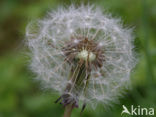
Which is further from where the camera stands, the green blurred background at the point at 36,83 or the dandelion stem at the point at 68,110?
the green blurred background at the point at 36,83

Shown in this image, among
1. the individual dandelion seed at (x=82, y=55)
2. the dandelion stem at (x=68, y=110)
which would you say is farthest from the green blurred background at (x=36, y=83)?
the dandelion stem at (x=68, y=110)

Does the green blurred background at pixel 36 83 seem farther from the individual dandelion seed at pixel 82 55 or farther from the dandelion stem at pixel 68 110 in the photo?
the dandelion stem at pixel 68 110

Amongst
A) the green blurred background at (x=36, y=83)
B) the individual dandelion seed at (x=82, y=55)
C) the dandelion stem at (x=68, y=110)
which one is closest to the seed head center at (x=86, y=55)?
the individual dandelion seed at (x=82, y=55)

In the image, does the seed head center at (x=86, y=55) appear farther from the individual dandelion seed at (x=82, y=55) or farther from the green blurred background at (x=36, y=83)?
the green blurred background at (x=36, y=83)

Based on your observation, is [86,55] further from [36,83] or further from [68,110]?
[36,83]

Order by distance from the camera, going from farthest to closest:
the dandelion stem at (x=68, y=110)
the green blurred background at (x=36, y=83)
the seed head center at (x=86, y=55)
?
the green blurred background at (x=36, y=83)
the seed head center at (x=86, y=55)
the dandelion stem at (x=68, y=110)

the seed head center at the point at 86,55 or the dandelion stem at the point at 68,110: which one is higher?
the seed head center at the point at 86,55

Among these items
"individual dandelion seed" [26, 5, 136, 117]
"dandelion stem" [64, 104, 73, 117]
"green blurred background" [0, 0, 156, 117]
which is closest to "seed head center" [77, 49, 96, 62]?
"individual dandelion seed" [26, 5, 136, 117]

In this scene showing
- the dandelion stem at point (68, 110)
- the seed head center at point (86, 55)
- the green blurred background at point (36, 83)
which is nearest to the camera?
the dandelion stem at point (68, 110)

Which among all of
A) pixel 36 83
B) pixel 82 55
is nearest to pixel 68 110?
pixel 82 55
